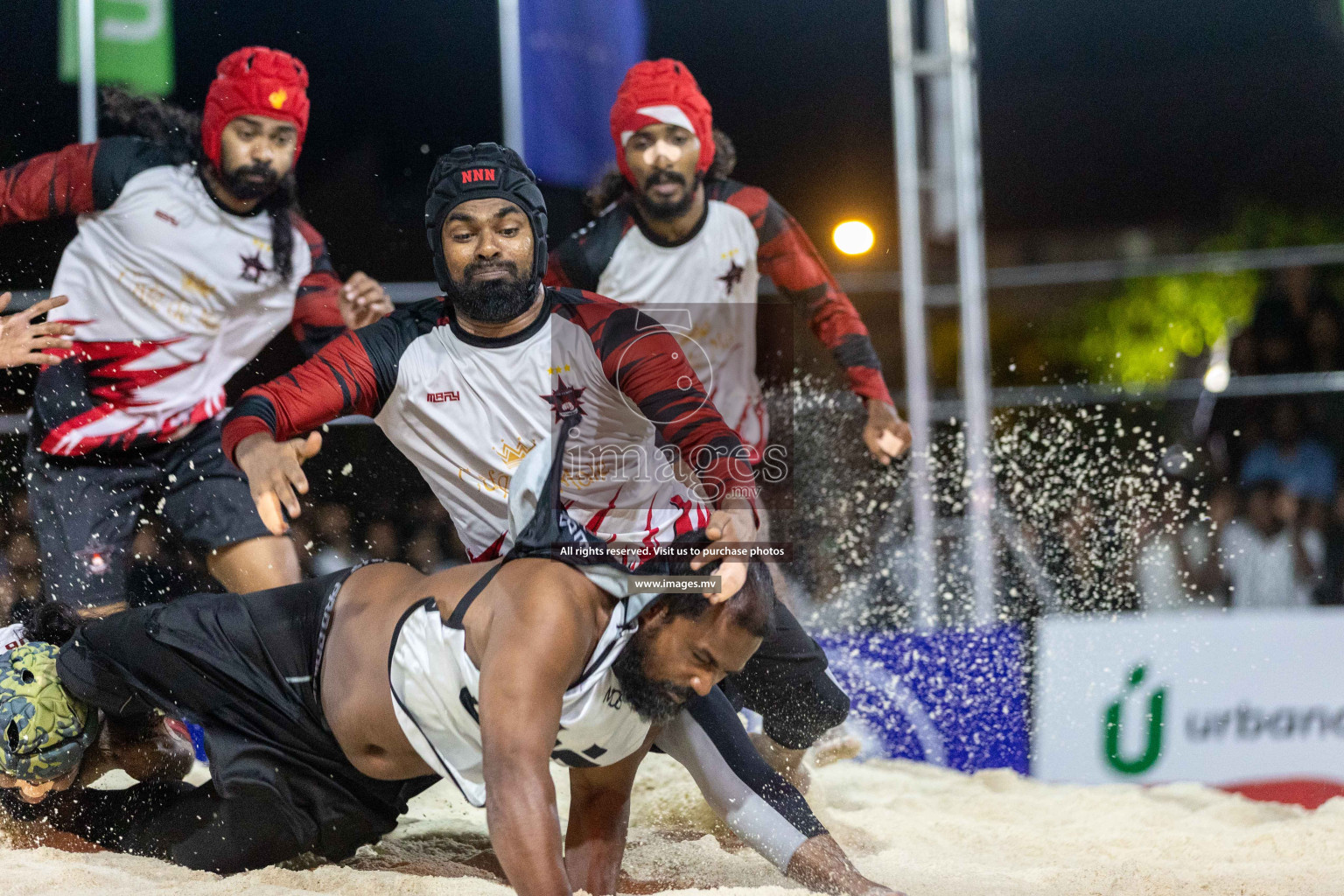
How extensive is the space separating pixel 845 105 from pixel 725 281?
4.06 m

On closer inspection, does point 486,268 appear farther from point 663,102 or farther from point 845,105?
point 845,105

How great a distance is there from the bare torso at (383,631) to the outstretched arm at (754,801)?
49 centimetres

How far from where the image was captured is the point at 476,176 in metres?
2.86

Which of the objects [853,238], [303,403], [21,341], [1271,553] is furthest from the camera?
[853,238]

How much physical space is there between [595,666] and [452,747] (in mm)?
345

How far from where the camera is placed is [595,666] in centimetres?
221

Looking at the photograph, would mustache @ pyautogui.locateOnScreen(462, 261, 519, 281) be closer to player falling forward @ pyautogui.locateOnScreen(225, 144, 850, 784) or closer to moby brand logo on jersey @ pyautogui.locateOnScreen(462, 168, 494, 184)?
player falling forward @ pyautogui.locateOnScreen(225, 144, 850, 784)

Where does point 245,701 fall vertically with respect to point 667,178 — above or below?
below

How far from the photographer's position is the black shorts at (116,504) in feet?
12.1

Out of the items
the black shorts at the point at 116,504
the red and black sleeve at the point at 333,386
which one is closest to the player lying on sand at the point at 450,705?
the red and black sleeve at the point at 333,386

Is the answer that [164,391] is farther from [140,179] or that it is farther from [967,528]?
[967,528]

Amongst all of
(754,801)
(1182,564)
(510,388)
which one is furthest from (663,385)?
(1182,564)

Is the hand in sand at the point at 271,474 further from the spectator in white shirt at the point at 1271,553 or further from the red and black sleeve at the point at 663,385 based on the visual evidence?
the spectator in white shirt at the point at 1271,553

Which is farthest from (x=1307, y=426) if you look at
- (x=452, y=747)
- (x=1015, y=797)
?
(x=452, y=747)
